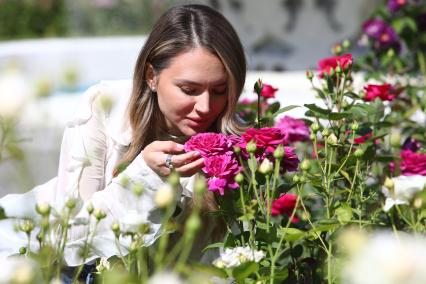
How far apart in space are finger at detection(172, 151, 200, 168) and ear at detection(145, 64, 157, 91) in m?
0.39

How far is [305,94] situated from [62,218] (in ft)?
8.13

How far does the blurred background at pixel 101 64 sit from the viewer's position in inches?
31.9

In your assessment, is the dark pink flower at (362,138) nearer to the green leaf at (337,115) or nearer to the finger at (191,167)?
the green leaf at (337,115)

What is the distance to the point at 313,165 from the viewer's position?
179 cm

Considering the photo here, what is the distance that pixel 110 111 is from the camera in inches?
69.2

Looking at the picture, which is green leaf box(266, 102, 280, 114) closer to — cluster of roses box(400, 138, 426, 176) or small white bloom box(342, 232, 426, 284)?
cluster of roses box(400, 138, 426, 176)

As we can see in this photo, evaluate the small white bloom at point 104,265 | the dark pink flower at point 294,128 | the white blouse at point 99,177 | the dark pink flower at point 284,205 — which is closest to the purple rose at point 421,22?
the dark pink flower at point 294,128

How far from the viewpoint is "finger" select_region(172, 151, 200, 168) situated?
127cm

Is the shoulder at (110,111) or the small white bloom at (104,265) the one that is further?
the shoulder at (110,111)

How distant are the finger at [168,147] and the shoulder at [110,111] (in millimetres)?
330

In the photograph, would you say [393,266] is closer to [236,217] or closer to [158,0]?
[236,217]

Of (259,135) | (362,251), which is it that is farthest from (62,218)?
(362,251)

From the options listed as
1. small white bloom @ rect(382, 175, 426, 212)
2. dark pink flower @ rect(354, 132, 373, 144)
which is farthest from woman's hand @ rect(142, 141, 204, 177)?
dark pink flower @ rect(354, 132, 373, 144)

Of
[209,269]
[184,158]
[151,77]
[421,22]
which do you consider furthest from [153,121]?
[421,22]
